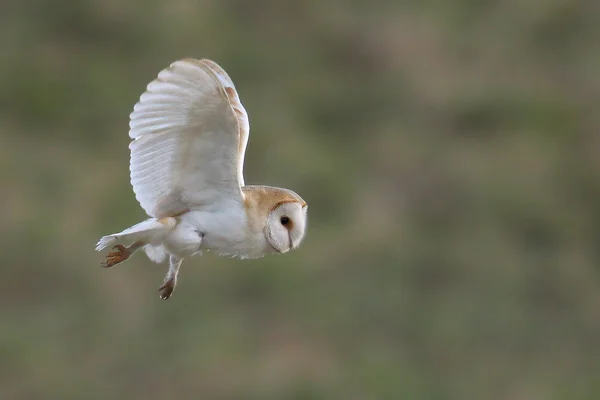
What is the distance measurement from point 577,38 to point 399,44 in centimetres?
171

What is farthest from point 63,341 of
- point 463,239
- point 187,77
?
point 187,77

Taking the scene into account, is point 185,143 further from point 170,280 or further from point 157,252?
point 170,280

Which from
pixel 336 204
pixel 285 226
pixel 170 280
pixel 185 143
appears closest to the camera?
pixel 185 143

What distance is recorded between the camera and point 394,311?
10789mm

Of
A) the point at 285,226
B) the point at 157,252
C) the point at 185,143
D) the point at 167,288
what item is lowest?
the point at 167,288

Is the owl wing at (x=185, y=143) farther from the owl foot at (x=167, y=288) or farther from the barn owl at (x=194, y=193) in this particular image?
the owl foot at (x=167, y=288)

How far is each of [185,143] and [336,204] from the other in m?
6.73

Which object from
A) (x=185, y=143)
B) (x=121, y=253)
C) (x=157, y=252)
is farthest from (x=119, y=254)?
(x=185, y=143)

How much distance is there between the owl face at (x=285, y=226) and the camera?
4.79 m

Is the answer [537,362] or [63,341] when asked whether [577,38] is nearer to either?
[537,362]

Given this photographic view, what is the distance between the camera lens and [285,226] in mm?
4828

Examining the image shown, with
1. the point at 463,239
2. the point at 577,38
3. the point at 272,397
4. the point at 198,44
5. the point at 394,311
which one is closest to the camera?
the point at 272,397

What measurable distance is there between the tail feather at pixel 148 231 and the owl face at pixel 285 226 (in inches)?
12.6

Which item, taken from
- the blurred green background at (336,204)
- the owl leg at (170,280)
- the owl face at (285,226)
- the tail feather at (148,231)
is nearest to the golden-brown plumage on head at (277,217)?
the owl face at (285,226)
